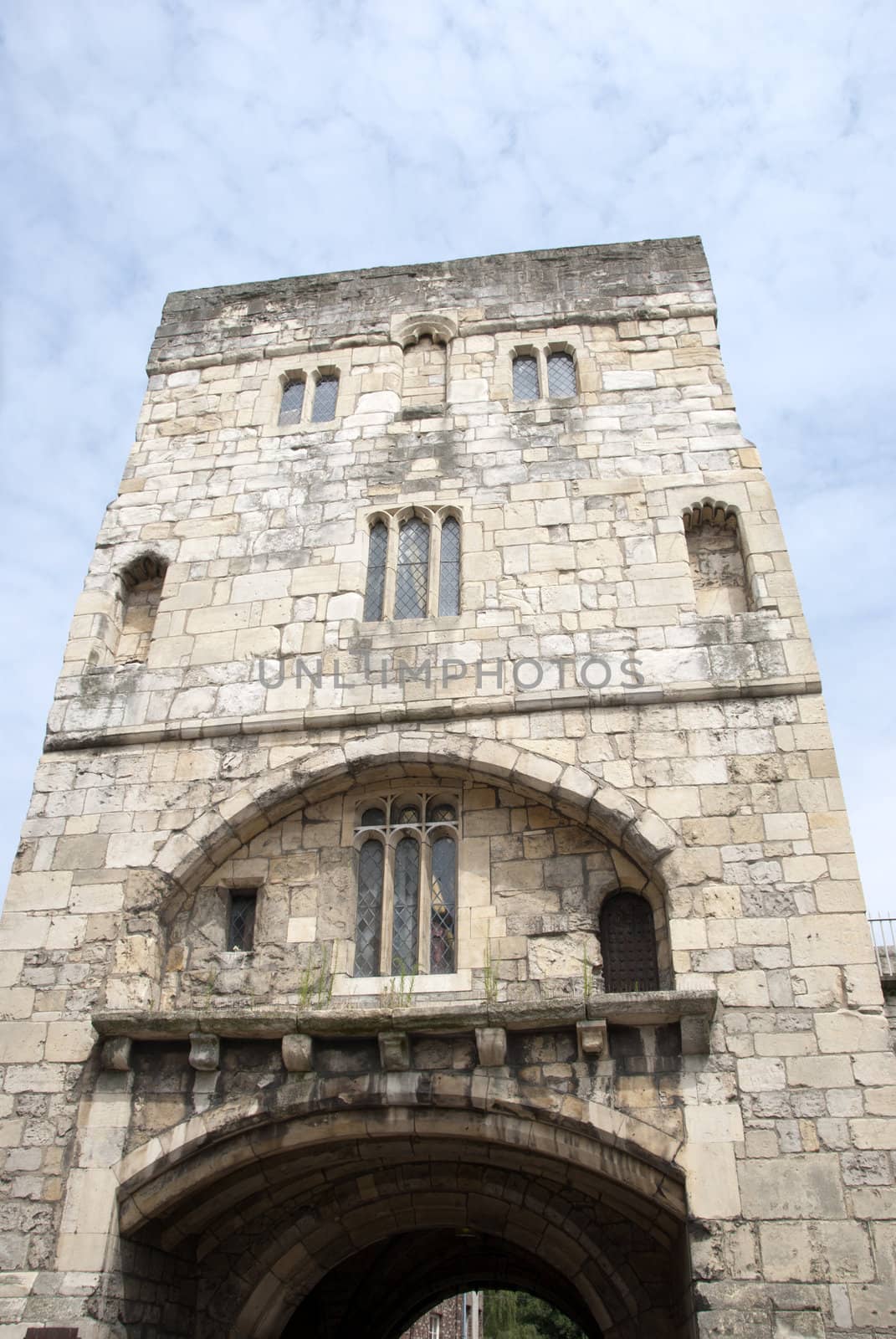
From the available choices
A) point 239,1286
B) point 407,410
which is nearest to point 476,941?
point 239,1286

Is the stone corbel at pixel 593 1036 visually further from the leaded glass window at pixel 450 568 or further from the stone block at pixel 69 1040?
the leaded glass window at pixel 450 568

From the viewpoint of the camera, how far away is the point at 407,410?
1039 cm

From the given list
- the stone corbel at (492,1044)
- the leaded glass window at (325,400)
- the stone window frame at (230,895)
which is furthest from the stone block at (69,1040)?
the leaded glass window at (325,400)

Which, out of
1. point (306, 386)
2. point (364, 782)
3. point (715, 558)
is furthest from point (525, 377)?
point (364, 782)

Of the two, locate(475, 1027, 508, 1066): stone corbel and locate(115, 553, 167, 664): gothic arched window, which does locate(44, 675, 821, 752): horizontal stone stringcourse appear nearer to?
locate(115, 553, 167, 664): gothic arched window

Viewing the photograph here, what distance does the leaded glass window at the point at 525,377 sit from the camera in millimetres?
10422

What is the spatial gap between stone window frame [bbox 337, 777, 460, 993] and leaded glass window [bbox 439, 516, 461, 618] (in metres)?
1.53

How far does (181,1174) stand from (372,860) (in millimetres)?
2404

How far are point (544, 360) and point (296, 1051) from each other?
22.2ft

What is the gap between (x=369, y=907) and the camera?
7902 mm

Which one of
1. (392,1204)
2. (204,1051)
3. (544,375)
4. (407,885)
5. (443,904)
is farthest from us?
(544,375)

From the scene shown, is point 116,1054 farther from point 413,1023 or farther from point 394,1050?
point 413,1023

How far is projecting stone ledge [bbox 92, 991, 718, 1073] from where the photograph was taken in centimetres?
659

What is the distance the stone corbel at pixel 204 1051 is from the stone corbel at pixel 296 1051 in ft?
1.55
